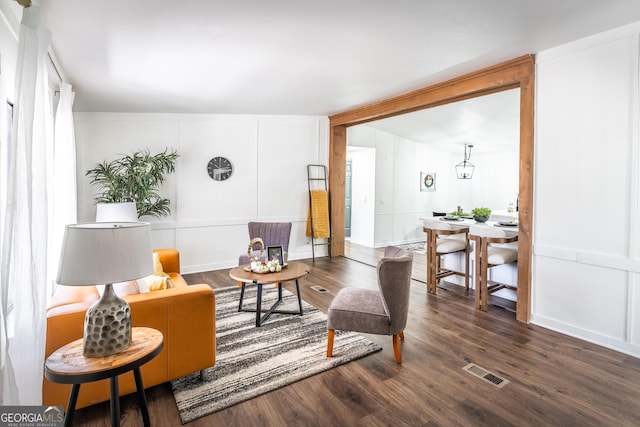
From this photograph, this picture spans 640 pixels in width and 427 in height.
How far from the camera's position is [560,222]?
309cm

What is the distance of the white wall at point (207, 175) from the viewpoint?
4.93 m

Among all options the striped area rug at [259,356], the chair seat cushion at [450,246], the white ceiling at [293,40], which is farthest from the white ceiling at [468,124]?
the striped area rug at [259,356]

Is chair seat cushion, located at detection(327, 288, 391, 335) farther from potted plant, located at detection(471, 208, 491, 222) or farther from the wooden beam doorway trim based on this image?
potted plant, located at detection(471, 208, 491, 222)

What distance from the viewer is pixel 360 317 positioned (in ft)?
8.33

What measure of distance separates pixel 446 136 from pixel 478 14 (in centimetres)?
538

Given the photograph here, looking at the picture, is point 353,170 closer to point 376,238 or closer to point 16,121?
point 376,238

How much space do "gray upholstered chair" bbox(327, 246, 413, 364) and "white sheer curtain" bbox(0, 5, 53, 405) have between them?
1794 millimetres

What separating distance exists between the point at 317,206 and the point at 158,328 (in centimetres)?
424

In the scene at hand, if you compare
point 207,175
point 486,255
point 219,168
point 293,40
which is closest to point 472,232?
point 486,255

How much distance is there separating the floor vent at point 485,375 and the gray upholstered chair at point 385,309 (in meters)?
0.52

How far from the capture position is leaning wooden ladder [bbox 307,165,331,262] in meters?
6.06

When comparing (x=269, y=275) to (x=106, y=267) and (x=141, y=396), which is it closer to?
(x=141, y=396)

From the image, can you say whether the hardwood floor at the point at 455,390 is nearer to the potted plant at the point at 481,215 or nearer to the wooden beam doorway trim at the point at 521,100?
the wooden beam doorway trim at the point at 521,100

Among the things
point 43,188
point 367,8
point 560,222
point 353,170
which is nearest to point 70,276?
point 43,188
